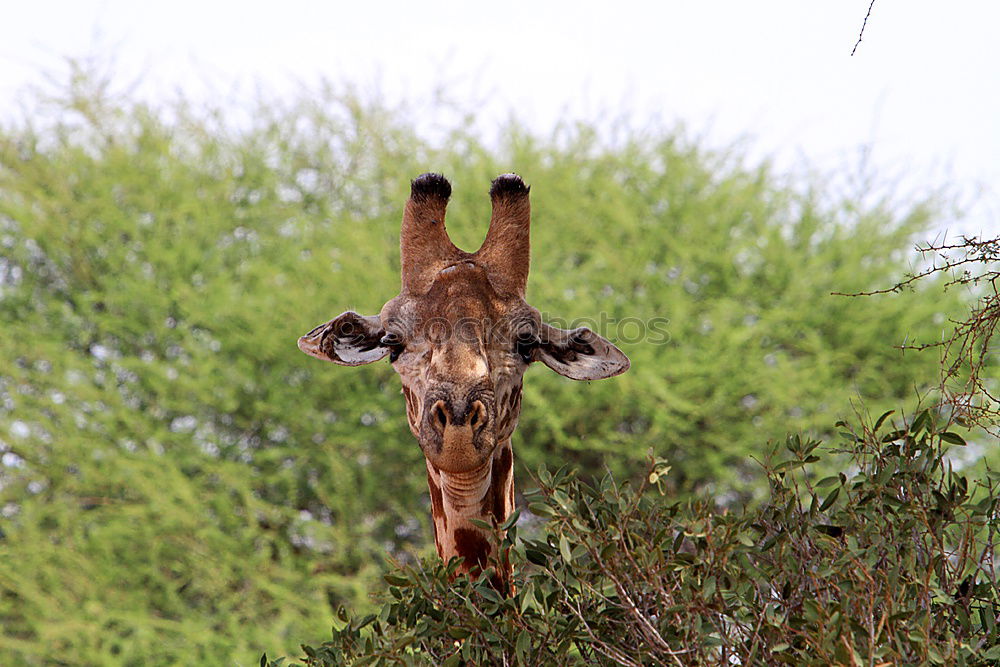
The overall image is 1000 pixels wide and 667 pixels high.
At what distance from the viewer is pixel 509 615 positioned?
2605 mm

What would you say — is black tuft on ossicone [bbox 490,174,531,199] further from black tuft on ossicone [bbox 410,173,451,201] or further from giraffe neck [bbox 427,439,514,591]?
giraffe neck [bbox 427,439,514,591]

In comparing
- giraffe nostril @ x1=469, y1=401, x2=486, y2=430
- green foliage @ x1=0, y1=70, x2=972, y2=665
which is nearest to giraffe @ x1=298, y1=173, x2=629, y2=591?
giraffe nostril @ x1=469, y1=401, x2=486, y2=430

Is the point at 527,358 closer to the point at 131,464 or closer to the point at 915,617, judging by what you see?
the point at 915,617

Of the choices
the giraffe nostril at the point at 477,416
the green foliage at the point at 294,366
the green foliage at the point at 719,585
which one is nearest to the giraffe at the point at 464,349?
the giraffe nostril at the point at 477,416

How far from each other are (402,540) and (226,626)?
1.82m

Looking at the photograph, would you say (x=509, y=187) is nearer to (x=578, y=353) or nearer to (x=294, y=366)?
(x=578, y=353)

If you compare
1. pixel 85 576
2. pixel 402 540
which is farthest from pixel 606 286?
pixel 85 576

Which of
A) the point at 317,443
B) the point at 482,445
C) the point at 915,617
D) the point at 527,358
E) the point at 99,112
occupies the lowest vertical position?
the point at 915,617

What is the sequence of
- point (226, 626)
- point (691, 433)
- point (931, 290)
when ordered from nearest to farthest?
point (226, 626) → point (691, 433) → point (931, 290)

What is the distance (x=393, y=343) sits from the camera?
3.80 metres

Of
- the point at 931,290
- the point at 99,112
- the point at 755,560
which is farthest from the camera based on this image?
the point at 99,112

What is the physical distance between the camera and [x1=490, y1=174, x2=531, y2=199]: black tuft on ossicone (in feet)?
13.6

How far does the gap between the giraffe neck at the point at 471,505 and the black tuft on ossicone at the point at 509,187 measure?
1055 millimetres

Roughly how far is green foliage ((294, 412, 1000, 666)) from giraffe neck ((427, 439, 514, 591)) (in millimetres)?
652
